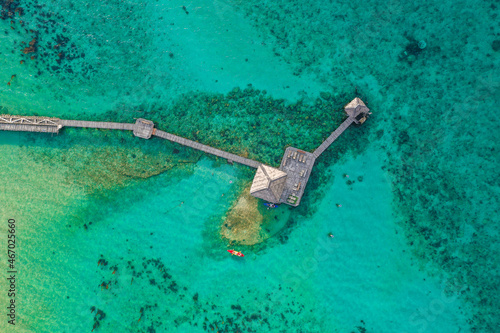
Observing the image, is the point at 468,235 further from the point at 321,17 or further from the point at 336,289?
the point at 321,17

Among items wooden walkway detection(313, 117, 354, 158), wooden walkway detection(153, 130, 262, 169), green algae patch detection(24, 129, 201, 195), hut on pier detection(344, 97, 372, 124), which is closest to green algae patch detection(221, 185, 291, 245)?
wooden walkway detection(153, 130, 262, 169)

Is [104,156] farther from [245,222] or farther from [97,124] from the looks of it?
[245,222]

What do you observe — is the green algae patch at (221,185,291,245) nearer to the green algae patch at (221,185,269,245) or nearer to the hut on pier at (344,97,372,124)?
the green algae patch at (221,185,269,245)

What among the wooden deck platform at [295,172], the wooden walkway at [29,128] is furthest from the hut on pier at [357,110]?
the wooden walkway at [29,128]

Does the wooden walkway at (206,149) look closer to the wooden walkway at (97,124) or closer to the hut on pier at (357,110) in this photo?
the wooden walkway at (97,124)

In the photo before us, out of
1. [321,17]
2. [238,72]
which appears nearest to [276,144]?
[238,72]

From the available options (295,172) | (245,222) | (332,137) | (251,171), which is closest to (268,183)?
(295,172)
